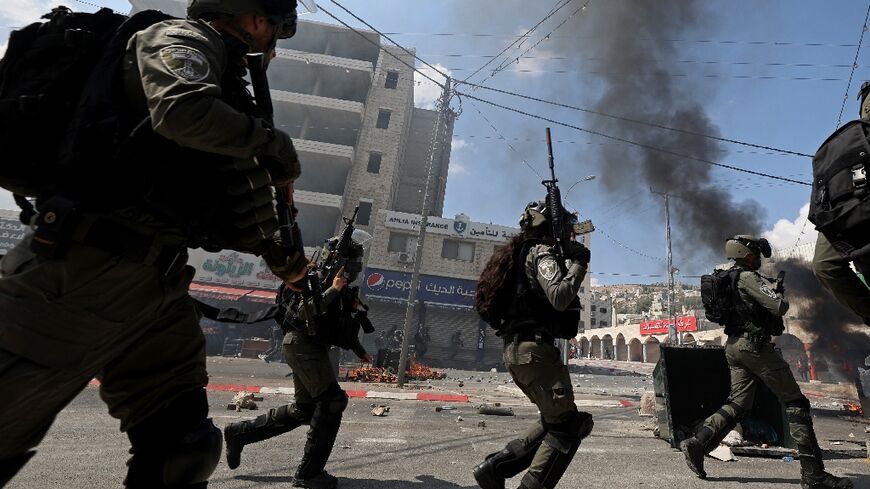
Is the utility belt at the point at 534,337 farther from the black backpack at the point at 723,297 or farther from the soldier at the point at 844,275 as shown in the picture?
the black backpack at the point at 723,297

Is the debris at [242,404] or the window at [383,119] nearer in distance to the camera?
the debris at [242,404]

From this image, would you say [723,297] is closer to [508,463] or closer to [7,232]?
[508,463]

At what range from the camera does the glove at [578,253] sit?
8.41ft

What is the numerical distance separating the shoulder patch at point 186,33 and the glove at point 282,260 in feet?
2.24

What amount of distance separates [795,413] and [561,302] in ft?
8.50

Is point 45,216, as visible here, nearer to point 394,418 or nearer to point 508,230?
point 394,418

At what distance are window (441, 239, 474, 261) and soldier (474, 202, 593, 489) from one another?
72.0ft

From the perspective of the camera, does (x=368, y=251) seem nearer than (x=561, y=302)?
No

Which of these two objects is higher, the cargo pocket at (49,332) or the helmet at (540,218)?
the helmet at (540,218)

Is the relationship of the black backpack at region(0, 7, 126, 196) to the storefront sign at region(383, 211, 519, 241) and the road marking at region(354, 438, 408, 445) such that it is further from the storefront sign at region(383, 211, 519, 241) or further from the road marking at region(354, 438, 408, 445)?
the storefront sign at region(383, 211, 519, 241)

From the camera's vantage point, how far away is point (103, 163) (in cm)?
114

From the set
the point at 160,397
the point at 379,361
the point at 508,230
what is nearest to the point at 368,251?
the point at 508,230

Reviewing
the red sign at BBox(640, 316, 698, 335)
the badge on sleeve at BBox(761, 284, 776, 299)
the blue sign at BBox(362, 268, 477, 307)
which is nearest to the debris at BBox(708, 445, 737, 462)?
the badge on sleeve at BBox(761, 284, 776, 299)

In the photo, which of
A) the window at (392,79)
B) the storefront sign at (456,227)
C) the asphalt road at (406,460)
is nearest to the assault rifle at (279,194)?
the asphalt road at (406,460)
